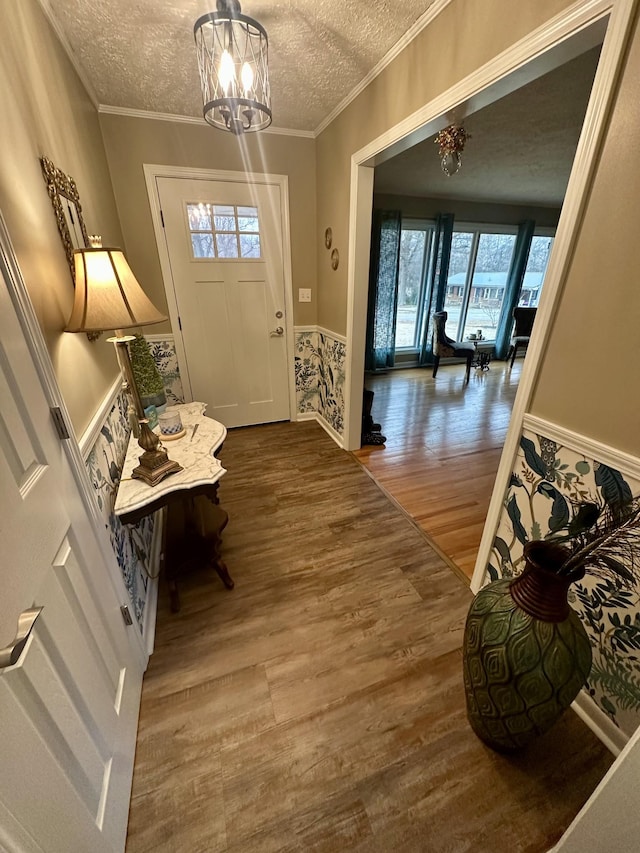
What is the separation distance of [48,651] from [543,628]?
118cm

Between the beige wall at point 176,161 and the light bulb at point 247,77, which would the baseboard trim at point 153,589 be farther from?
the light bulb at point 247,77

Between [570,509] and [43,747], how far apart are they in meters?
1.50

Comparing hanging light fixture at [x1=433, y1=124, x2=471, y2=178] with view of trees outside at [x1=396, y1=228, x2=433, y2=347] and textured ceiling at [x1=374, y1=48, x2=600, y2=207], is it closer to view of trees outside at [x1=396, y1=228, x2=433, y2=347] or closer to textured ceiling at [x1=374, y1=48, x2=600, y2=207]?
textured ceiling at [x1=374, y1=48, x2=600, y2=207]

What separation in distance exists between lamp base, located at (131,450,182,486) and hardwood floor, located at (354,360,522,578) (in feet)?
4.94

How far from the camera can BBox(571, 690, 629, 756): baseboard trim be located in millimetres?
1111

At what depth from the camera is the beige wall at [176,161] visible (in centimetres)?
241

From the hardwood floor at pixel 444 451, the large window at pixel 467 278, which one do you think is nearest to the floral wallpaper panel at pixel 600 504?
the hardwood floor at pixel 444 451

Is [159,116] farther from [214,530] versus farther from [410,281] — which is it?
[410,281]

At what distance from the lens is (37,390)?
811 mm

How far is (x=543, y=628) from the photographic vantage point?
2.99 feet

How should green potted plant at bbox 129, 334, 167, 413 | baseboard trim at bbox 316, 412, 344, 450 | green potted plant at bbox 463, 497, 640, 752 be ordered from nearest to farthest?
green potted plant at bbox 463, 497, 640, 752 < green potted plant at bbox 129, 334, 167, 413 < baseboard trim at bbox 316, 412, 344, 450

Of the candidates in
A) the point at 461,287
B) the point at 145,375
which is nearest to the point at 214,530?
the point at 145,375

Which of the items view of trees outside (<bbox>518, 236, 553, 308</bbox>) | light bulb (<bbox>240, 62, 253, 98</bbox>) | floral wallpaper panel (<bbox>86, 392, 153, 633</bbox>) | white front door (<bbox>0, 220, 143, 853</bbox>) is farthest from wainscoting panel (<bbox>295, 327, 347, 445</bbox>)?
view of trees outside (<bbox>518, 236, 553, 308</bbox>)

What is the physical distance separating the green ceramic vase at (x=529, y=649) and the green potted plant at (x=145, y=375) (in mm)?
1832
